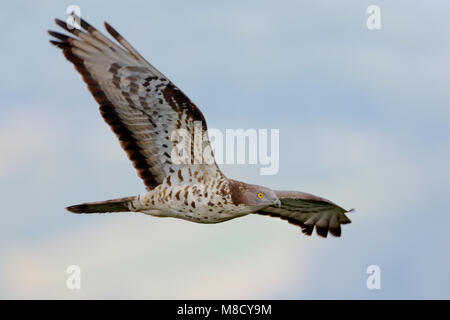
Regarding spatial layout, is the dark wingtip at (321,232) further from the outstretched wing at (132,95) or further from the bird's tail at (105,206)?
the bird's tail at (105,206)

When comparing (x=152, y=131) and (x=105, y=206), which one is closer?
(x=152, y=131)

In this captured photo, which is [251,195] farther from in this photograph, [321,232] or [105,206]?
[321,232]

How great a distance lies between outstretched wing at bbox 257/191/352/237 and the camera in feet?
47.3

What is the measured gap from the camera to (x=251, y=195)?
40.3ft

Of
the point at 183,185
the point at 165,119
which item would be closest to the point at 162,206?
Answer: the point at 183,185

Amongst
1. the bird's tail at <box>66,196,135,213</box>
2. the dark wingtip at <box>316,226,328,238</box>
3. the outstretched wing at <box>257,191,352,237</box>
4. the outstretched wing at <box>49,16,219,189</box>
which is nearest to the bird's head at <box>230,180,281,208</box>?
the outstretched wing at <box>49,16,219,189</box>

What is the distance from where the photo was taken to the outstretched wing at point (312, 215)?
14413 millimetres

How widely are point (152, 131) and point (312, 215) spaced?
334 cm

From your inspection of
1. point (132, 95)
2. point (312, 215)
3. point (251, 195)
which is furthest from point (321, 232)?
point (132, 95)

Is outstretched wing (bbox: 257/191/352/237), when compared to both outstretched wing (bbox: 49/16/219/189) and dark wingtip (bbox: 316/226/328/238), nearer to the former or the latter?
dark wingtip (bbox: 316/226/328/238)

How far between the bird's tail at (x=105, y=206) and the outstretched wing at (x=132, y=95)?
0.76 meters

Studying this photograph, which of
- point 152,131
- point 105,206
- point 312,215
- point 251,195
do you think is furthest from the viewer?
point 312,215

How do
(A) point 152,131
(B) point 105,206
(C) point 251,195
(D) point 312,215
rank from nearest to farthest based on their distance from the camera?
(C) point 251,195 → (A) point 152,131 → (B) point 105,206 → (D) point 312,215

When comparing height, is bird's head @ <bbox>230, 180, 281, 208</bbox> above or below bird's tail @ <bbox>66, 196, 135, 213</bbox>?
above
